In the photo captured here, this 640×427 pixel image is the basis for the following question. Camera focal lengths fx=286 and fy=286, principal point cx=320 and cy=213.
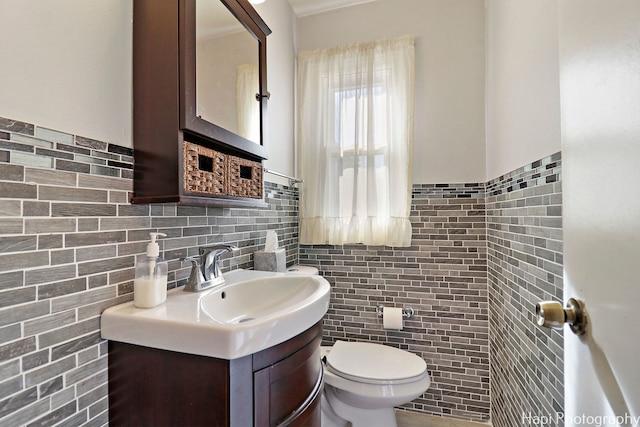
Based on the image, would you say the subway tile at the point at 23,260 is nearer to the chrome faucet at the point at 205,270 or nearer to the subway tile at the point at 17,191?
the subway tile at the point at 17,191

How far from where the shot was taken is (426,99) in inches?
74.0

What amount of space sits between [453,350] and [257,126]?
1763 millimetres

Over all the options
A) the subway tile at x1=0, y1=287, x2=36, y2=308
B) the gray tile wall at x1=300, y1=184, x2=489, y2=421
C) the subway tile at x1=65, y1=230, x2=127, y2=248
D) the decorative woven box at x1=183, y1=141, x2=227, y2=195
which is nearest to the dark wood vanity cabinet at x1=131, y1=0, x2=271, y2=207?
the decorative woven box at x1=183, y1=141, x2=227, y2=195

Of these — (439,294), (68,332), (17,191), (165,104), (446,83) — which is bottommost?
(439,294)

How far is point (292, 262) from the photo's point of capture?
77.5 inches

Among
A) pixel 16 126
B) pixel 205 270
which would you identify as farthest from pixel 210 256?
pixel 16 126

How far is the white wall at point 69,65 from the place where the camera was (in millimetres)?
601

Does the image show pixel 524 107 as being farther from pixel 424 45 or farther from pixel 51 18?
pixel 51 18

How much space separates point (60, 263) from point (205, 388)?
0.44 m

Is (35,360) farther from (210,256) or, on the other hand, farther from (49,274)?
(210,256)

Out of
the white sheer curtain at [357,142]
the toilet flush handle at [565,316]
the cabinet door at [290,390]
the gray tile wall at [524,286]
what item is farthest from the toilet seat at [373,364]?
the toilet flush handle at [565,316]

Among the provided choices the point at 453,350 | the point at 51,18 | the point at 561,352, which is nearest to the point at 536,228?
the point at 561,352

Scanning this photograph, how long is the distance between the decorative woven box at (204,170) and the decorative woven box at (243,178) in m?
0.04

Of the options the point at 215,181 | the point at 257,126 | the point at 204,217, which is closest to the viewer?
the point at 215,181
